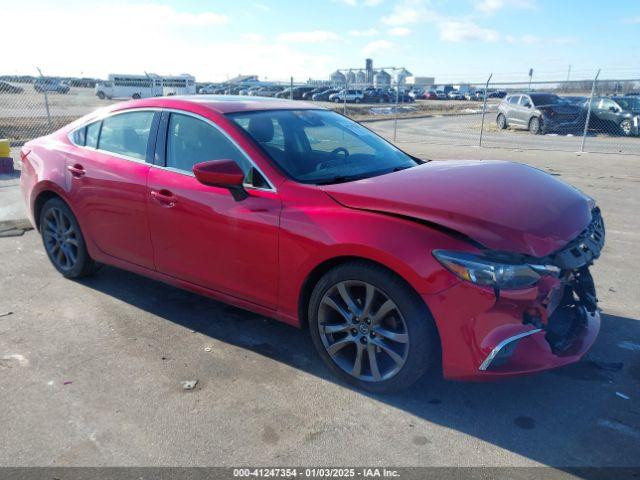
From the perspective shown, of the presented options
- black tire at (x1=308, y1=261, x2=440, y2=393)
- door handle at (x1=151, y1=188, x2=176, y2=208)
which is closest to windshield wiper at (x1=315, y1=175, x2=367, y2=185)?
black tire at (x1=308, y1=261, x2=440, y2=393)

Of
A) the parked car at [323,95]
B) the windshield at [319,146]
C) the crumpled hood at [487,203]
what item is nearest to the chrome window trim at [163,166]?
the windshield at [319,146]

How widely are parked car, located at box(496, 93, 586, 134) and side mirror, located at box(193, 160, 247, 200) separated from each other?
19498 mm

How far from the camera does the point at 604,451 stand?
258cm

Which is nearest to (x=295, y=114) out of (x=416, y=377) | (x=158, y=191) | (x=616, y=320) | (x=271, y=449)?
(x=158, y=191)

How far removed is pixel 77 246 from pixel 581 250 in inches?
158

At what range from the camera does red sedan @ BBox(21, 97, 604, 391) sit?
8.80ft

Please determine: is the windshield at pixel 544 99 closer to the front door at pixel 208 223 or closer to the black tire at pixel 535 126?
the black tire at pixel 535 126

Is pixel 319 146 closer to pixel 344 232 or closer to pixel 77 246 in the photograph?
pixel 344 232

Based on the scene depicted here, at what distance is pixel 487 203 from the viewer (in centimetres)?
300

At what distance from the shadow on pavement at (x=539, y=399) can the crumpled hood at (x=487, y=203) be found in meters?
0.92

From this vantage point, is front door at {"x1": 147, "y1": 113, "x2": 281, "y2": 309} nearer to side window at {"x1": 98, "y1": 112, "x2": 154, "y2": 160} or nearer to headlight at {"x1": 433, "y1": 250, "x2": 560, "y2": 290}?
side window at {"x1": 98, "y1": 112, "x2": 154, "y2": 160}

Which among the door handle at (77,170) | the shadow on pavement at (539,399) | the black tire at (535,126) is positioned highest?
the door handle at (77,170)

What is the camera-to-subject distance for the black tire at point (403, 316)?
2.79m

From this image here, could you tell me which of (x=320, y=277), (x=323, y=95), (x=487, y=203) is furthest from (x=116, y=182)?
(x=323, y=95)
